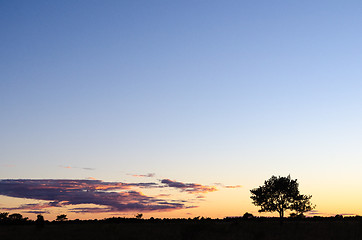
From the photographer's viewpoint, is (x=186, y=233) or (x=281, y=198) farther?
(x=281, y=198)

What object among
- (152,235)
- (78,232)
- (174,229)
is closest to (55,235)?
(78,232)

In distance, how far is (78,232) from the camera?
47656 mm

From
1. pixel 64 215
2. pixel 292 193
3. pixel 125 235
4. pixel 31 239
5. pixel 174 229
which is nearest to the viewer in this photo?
pixel 31 239

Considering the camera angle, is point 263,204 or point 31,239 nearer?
A: point 31,239

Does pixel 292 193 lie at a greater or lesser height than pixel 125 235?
greater

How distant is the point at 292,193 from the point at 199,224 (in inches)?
1391

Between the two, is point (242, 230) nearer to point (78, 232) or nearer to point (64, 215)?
point (78, 232)

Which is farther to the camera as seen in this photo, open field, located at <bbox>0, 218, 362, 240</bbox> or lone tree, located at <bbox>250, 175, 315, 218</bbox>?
lone tree, located at <bbox>250, 175, 315, 218</bbox>

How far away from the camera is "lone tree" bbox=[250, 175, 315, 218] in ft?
260

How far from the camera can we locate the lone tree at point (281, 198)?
79188 mm

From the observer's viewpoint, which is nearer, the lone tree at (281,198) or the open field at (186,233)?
the open field at (186,233)

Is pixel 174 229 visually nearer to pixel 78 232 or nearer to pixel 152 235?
pixel 152 235

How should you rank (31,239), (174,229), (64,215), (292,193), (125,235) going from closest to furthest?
1. (31,239)
2. (125,235)
3. (174,229)
4. (292,193)
5. (64,215)

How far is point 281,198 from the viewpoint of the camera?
79.9 metres
